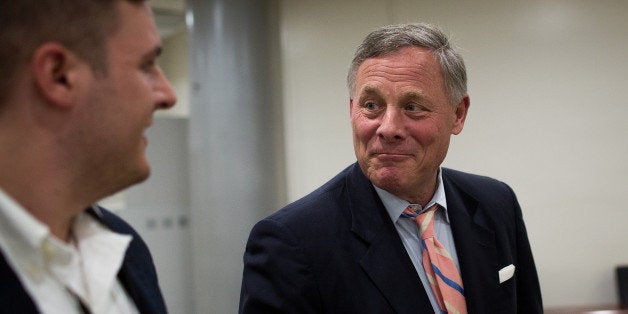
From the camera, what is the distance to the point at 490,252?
5.39 feet

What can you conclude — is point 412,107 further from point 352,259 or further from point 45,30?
point 45,30

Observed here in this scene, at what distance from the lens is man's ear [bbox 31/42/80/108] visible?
818 millimetres

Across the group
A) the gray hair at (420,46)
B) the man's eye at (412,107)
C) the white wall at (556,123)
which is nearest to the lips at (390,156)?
the man's eye at (412,107)

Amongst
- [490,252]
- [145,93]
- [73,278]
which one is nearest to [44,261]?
[73,278]

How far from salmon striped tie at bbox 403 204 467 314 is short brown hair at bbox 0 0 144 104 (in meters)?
0.96

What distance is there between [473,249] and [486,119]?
2141mm

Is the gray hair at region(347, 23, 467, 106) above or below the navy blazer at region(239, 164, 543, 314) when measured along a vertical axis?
above

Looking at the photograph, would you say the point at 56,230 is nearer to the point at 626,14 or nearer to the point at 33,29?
the point at 33,29

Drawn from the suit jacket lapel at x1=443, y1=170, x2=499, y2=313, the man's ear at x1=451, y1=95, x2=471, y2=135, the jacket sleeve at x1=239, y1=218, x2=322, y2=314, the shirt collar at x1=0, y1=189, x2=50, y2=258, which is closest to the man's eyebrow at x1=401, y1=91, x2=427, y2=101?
the man's ear at x1=451, y1=95, x2=471, y2=135

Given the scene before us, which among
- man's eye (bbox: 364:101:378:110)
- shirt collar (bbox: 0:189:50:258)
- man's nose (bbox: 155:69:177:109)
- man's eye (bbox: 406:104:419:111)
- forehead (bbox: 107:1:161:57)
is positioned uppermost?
forehead (bbox: 107:1:161:57)

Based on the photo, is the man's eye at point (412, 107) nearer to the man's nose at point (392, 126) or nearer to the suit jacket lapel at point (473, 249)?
the man's nose at point (392, 126)

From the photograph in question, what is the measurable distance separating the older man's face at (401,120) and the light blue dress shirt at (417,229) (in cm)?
3

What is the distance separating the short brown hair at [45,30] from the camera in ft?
2.68

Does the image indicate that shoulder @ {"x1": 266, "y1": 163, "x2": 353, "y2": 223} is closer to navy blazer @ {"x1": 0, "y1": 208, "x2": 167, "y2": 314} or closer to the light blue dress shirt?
the light blue dress shirt
